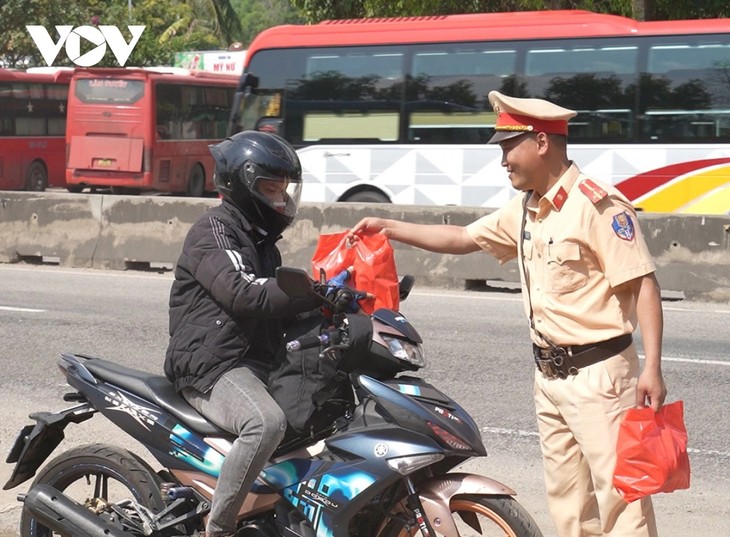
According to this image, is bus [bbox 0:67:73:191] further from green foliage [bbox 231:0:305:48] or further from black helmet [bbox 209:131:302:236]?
green foliage [bbox 231:0:305:48]

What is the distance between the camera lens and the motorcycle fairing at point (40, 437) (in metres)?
4.32

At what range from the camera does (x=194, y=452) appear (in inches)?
157

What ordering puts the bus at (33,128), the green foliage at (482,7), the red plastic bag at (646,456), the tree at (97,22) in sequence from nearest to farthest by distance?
the red plastic bag at (646,456)
the green foliage at (482,7)
the bus at (33,128)
the tree at (97,22)

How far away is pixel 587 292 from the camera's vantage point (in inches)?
147

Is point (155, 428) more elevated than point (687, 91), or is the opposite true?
point (687, 91)

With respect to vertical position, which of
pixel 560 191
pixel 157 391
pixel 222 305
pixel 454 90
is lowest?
pixel 157 391

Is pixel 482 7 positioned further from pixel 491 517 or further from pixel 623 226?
pixel 491 517

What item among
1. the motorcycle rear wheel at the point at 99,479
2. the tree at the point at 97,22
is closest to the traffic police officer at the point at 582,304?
the motorcycle rear wheel at the point at 99,479

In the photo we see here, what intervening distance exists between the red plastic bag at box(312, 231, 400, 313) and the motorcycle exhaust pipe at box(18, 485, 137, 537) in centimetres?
116

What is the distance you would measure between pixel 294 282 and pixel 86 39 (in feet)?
142

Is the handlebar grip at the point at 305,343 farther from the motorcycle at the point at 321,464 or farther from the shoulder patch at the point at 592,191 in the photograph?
the shoulder patch at the point at 592,191

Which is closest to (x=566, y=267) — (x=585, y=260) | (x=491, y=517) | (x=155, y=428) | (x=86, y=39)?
(x=585, y=260)

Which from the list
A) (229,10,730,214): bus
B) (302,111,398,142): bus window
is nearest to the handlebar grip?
(229,10,730,214): bus

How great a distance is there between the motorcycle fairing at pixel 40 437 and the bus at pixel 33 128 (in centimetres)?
2490
